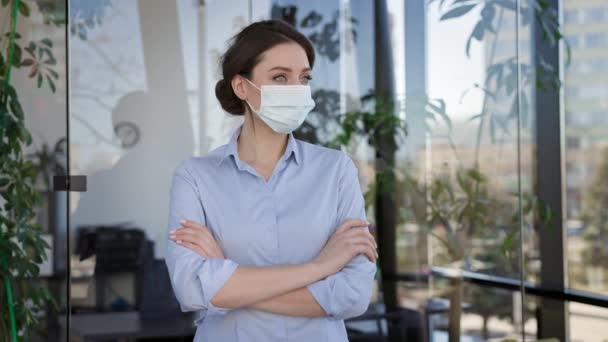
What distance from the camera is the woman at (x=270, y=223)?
180 centimetres

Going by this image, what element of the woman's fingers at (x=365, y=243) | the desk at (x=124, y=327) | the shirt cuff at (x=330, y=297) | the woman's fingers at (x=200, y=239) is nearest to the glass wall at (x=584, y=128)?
the desk at (x=124, y=327)

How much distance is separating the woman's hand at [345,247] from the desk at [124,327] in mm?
1650

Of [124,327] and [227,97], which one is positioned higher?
[227,97]

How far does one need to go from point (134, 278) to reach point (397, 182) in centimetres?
130

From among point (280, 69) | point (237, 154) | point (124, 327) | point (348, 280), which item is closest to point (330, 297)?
point (348, 280)

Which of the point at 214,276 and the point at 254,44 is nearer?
the point at 214,276

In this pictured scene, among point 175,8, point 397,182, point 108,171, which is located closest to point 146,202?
point 108,171

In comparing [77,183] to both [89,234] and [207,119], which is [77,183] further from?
[207,119]

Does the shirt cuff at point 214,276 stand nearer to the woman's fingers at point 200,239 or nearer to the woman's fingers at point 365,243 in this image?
the woman's fingers at point 200,239

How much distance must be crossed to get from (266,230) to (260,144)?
26cm

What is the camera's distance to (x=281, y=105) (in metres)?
1.98

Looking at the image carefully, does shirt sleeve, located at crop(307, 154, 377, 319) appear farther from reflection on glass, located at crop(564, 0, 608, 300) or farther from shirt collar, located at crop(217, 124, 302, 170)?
reflection on glass, located at crop(564, 0, 608, 300)

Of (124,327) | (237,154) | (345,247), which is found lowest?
(124,327)

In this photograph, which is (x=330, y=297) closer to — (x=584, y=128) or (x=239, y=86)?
(x=239, y=86)
